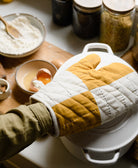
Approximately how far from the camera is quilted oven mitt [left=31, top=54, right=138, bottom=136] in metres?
0.60

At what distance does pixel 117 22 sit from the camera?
2.87 ft

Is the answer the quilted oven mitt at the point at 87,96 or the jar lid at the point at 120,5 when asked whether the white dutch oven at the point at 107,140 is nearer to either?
the quilted oven mitt at the point at 87,96

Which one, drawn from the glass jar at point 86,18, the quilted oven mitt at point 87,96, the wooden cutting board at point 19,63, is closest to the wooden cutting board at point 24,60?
the wooden cutting board at point 19,63

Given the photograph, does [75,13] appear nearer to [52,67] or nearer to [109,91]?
[52,67]

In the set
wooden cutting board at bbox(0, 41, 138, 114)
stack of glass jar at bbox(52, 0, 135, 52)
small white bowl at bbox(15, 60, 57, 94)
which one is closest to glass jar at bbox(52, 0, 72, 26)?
stack of glass jar at bbox(52, 0, 135, 52)

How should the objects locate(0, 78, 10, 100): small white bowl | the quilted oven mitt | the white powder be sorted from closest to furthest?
1. the quilted oven mitt
2. locate(0, 78, 10, 100): small white bowl
3. the white powder

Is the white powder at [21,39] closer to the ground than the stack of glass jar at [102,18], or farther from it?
closer to the ground

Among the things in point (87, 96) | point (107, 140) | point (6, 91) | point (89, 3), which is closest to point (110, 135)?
point (107, 140)

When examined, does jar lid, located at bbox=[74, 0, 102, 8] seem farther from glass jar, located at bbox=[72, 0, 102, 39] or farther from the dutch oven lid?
the dutch oven lid

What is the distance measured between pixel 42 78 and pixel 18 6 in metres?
0.44

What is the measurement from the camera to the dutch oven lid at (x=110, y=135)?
649 millimetres

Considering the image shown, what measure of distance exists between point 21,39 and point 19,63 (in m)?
0.09

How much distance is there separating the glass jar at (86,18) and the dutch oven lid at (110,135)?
1.32ft

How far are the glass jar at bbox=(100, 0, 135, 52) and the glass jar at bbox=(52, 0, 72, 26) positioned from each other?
0.15 meters
